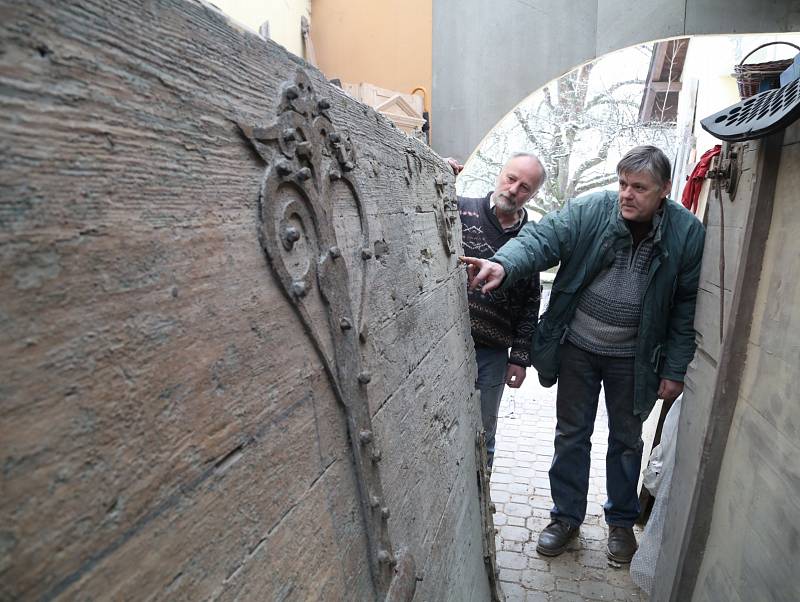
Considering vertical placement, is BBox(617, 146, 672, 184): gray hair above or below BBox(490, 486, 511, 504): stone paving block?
above

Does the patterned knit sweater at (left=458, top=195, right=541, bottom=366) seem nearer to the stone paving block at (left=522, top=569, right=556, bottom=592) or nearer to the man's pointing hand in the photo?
the man's pointing hand

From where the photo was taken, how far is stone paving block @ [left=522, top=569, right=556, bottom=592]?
3.14 m

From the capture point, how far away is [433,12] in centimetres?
579

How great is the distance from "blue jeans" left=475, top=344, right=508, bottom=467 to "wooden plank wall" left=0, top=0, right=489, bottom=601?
7.10 feet

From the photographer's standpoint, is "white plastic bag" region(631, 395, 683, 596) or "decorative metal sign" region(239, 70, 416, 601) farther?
"white plastic bag" region(631, 395, 683, 596)

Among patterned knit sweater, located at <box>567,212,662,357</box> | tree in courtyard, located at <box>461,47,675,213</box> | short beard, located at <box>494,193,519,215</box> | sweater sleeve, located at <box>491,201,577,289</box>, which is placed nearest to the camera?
sweater sleeve, located at <box>491,201,577,289</box>

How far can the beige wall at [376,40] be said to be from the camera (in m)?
5.87

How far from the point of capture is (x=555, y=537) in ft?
11.2

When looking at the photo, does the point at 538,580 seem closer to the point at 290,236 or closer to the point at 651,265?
the point at 651,265

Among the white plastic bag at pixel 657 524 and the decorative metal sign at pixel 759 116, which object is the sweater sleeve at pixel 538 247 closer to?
the decorative metal sign at pixel 759 116

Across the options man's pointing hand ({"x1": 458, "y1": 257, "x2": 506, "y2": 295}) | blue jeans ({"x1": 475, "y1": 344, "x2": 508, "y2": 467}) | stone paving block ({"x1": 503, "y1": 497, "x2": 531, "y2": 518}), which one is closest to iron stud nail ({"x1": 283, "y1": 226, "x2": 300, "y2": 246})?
man's pointing hand ({"x1": 458, "y1": 257, "x2": 506, "y2": 295})

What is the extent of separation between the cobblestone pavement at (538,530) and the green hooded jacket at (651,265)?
1.00 metres

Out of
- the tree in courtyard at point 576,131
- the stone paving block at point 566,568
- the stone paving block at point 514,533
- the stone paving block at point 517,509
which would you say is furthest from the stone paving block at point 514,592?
the tree in courtyard at point 576,131

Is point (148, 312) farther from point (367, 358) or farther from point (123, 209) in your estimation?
point (367, 358)
